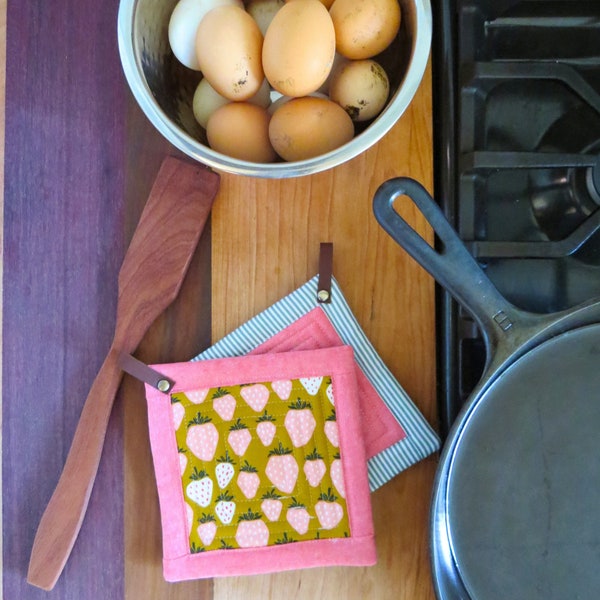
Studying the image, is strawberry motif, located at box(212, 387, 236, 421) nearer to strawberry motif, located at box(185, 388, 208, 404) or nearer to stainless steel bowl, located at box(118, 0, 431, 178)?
strawberry motif, located at box(185, 388, 208, 404)

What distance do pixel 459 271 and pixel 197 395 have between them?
0.24 metres

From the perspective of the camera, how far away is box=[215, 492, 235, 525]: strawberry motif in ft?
1.79

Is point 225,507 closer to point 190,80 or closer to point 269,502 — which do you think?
point 269,502

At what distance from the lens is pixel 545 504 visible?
453mm

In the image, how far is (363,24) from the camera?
1.50 feet

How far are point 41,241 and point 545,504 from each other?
46 cm

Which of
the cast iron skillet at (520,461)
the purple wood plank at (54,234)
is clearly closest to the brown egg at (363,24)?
the cast iron skillet at (520,461)

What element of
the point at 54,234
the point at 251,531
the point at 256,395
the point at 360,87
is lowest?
the point at 251,531

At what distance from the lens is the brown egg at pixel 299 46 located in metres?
0.43

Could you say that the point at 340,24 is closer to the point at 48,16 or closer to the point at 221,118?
the point at 221,118

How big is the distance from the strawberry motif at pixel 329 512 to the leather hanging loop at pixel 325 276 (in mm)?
154

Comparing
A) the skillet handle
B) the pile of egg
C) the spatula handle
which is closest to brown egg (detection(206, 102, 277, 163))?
the pile of egg

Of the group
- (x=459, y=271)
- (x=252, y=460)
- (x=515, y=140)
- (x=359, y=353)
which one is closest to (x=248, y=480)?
(x=252, y=460)

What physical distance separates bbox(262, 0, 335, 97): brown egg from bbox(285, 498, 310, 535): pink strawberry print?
0.32 m
